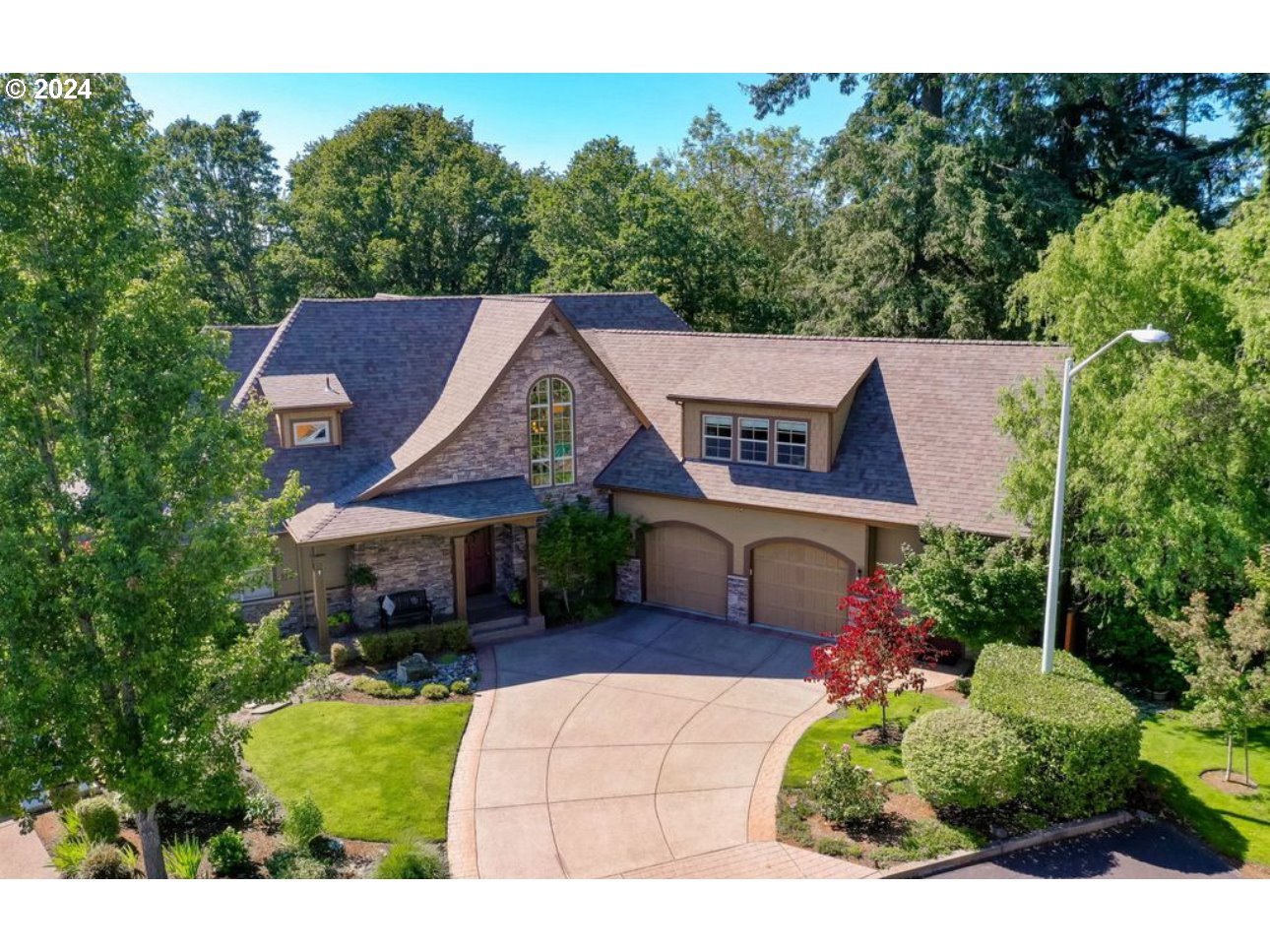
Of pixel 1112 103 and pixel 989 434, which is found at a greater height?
pixel 1112 103

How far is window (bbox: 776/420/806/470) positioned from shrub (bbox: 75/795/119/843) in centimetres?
1493

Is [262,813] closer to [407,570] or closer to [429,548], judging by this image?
[407,570]

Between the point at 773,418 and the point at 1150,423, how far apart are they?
341 inches

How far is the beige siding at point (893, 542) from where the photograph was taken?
66.9 feet

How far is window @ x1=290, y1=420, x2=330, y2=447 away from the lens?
2220 centimetres

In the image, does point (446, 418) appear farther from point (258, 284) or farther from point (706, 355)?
point (258, 284)

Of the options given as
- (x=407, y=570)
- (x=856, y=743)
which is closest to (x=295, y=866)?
(x=856, y=743)

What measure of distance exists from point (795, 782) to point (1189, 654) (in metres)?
6.67

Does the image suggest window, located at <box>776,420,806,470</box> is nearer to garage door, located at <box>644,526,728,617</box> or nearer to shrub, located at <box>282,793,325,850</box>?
garage door, located at <box>644,526,728,617</box>

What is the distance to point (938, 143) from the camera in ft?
108

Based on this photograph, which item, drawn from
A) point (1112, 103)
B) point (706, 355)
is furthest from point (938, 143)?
point (706, 355)

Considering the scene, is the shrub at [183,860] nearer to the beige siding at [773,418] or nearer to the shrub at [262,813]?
the shrub at [262,813]

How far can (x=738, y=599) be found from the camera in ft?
74.8

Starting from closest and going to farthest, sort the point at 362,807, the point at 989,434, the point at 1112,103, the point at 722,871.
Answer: the point at 722,871
the point at 362,807
the point at 989,434
the point at 1112,103
